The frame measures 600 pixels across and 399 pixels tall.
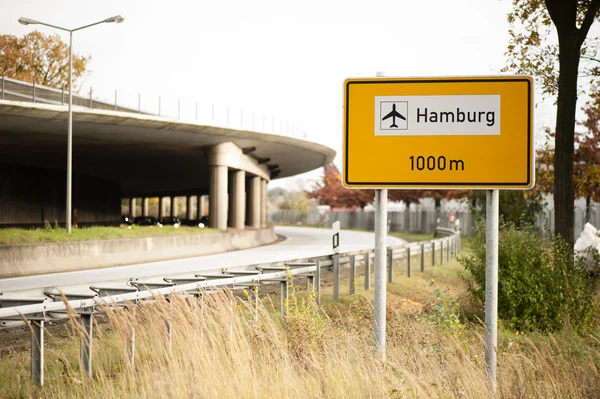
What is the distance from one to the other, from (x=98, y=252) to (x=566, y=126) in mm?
15977

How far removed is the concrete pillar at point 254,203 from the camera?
52.0 meters

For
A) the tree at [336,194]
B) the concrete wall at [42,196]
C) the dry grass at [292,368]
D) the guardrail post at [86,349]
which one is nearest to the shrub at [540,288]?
the dry grass at [292,368]

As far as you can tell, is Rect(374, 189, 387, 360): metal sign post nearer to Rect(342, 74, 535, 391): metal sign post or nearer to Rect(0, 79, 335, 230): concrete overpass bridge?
Rect(342, 74, 535, 391): metal sign post

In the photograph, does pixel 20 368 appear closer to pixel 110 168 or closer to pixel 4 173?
pixel 4 173

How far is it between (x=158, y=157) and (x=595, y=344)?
3829cm

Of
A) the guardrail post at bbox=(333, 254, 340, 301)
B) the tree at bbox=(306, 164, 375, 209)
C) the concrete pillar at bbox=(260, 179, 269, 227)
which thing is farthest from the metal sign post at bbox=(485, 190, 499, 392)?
the tree at bbox=(306, 164, 375, 209)

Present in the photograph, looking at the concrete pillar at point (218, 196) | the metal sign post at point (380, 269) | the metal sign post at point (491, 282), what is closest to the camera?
the metal sign post at point (491, 282)

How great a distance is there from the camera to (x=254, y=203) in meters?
52.6

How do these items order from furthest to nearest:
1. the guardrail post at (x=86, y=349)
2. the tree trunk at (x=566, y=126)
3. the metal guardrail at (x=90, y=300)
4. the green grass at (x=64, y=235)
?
the green grass at (x=64, y=235), the tree trunk at (x=566, y=126), the metal guardrail at (x=90, y=300), the guardrail post at (x=86, y=349)

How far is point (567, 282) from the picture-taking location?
10.9 metres

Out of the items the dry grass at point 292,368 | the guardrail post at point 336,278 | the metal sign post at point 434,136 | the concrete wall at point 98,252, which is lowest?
the concrete wall at point 98,252

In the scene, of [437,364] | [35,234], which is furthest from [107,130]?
[437,364]

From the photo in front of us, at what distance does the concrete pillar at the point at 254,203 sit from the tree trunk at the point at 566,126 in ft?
128

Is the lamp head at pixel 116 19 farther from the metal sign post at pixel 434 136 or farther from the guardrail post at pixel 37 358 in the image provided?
the metal sign post at pixel 434 136
